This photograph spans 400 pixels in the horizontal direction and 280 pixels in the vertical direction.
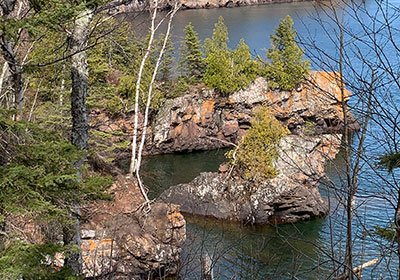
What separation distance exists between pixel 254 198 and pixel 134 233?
7.65 metres

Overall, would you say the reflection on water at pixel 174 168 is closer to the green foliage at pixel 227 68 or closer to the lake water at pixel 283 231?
the lake water at pixel 283 231

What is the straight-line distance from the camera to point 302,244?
16938 millimetres

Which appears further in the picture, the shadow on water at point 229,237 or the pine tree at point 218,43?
the pine tree at point 218,43

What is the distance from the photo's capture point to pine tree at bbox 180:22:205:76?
29875mm

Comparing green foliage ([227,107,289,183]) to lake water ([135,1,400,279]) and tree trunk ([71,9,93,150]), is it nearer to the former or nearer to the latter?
lake water ([135,1,400,279])

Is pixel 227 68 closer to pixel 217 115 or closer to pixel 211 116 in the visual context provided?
pixel 217 115

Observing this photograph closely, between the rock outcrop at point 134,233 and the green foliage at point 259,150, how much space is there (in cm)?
667

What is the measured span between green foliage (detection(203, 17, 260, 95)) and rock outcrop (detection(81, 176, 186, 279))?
1600 centimetres

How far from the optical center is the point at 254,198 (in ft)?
65.7

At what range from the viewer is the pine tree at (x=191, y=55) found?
2988 centimetres

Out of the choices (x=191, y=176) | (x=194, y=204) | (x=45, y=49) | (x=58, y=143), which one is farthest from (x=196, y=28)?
(x=58, y=143)

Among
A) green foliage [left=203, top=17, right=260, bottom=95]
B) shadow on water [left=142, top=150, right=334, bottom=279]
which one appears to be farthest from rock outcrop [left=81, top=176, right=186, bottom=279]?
green foliage [left=203, top=17, right=260, bottom=95]

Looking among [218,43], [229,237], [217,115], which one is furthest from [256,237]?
[218,43]

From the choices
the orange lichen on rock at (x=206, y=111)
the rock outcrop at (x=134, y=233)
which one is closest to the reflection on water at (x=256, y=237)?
the rock outcrop at (x=134, y=233)
